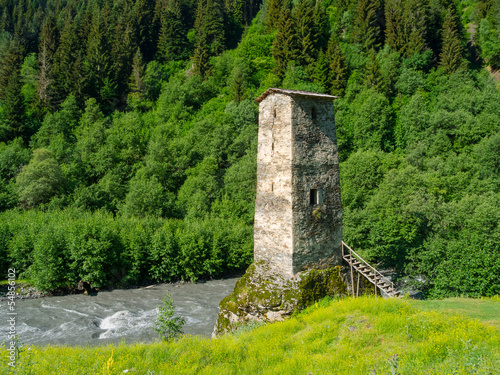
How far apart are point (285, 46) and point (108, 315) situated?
1895 inches

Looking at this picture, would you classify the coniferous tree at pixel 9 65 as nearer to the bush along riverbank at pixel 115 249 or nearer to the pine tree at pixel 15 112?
the pine tree at pixel 15 112

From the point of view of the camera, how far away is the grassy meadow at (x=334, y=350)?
909 centimetres

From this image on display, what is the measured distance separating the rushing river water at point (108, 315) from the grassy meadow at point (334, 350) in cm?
860

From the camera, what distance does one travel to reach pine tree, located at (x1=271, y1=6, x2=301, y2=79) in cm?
5572

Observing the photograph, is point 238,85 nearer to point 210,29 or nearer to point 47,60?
point 210,29

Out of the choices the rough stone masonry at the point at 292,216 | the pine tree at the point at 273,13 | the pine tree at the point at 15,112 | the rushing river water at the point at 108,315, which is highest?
the pine tree at the point at 273,13

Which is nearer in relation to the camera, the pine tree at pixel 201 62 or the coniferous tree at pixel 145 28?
the pine tree at pixel 201 62

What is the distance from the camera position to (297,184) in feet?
51.2

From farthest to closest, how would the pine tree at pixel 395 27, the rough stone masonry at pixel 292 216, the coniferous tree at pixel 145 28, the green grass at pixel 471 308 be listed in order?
the coniferous tree at pixel 145 28
the pine tree at pixel 395 27
the rough stone masonry at pixel 292 216
the green grass at pixel 471 308

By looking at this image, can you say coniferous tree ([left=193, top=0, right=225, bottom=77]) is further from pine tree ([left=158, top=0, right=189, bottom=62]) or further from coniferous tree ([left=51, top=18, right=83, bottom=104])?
coniferous tree ([left=51, top=18, right=83, bottom=104])

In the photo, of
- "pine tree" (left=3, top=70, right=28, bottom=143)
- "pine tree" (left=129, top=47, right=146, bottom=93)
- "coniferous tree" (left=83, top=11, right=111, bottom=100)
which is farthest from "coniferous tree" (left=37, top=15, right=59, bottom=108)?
"pine tree" (left=129, top=47, right=146, bottom=93)

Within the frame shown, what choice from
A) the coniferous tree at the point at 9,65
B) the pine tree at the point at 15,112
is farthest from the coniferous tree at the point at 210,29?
the coniferous tree at the point at 9,65

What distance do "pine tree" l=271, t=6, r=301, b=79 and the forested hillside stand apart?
0.26m

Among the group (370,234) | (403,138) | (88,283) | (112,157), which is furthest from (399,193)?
(112,157)
